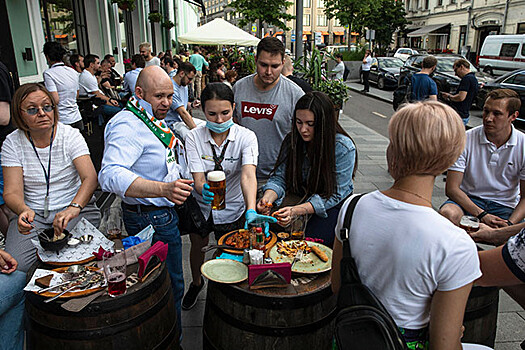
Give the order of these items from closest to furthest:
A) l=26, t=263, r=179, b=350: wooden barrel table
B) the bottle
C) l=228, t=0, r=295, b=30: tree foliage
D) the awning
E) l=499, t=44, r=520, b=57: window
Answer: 1. l=26, t=263, r=179, b=350: wooden barrel table
2. the bottle
3. l=499, t=44, r=520, b=57: window
4. l=228, t=0, r=295, b=30: tree foliage
5. the awning

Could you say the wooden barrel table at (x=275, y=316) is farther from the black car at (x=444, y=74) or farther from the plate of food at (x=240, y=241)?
the black car at (x=444, y=74)

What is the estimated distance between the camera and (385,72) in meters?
18.7

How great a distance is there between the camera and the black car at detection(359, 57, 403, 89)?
1830 centimetres

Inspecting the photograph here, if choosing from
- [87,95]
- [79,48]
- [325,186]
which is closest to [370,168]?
[325,186]

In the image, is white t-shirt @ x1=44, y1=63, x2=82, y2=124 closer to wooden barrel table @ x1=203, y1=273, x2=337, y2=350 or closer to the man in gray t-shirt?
the man in gray t-shirt

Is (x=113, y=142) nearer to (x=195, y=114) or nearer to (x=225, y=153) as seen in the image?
(x=225, y=153)

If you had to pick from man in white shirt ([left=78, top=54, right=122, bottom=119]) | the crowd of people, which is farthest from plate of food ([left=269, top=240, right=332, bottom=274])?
man in white shirt ([left=78, top=54, right=122, bottom=119])

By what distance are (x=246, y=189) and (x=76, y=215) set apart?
1.14m

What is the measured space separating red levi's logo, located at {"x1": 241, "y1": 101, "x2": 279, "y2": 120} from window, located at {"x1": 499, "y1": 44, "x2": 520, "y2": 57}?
781 inches

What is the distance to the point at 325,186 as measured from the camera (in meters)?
2.95

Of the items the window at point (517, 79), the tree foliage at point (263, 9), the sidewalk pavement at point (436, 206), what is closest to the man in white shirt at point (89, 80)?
the sidewalk pavement at point (436, 206)

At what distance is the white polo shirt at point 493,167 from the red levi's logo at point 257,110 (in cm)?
167

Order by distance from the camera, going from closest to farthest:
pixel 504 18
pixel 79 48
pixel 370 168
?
pixel 370 168, pixel 79 48, pixel 504 18

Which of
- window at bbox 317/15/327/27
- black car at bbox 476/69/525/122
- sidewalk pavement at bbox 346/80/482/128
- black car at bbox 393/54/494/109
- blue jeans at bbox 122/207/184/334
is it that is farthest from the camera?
window at bbox 317/15/327/27
